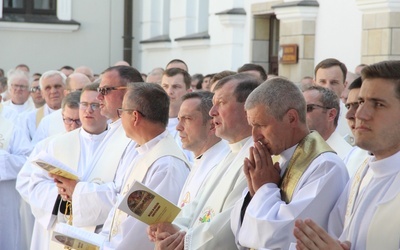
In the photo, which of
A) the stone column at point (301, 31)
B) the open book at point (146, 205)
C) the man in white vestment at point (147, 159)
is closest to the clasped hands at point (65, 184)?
the man in white vestment at point (147, 159)

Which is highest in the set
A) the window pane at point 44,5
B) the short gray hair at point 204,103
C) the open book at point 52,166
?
the window pane at point 44,5

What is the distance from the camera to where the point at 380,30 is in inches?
524

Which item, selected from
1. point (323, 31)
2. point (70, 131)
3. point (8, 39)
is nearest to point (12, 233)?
point (70, 131)

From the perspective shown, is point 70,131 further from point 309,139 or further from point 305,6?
point 305,6

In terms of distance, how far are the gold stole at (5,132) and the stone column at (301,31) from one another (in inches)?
217

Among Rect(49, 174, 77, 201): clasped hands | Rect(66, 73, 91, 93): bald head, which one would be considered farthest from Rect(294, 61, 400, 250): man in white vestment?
Rect(66, 73, 91, 93): bald head

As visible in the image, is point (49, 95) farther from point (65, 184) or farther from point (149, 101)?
point (149, 101)

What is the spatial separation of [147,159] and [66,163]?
1802 millimetres

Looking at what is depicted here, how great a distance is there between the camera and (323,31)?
15.0 m

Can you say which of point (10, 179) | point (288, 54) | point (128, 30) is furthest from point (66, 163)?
point (128, 30)

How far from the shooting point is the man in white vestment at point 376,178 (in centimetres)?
483

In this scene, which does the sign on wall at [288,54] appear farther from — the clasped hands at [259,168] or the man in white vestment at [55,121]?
the clasped hands at [259,168]

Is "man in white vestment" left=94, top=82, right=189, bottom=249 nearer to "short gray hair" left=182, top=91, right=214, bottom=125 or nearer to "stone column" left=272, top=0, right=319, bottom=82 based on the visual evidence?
"short gray hair" left=182, top=91, right=214, bottom=125

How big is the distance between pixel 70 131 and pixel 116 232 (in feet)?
7.89
